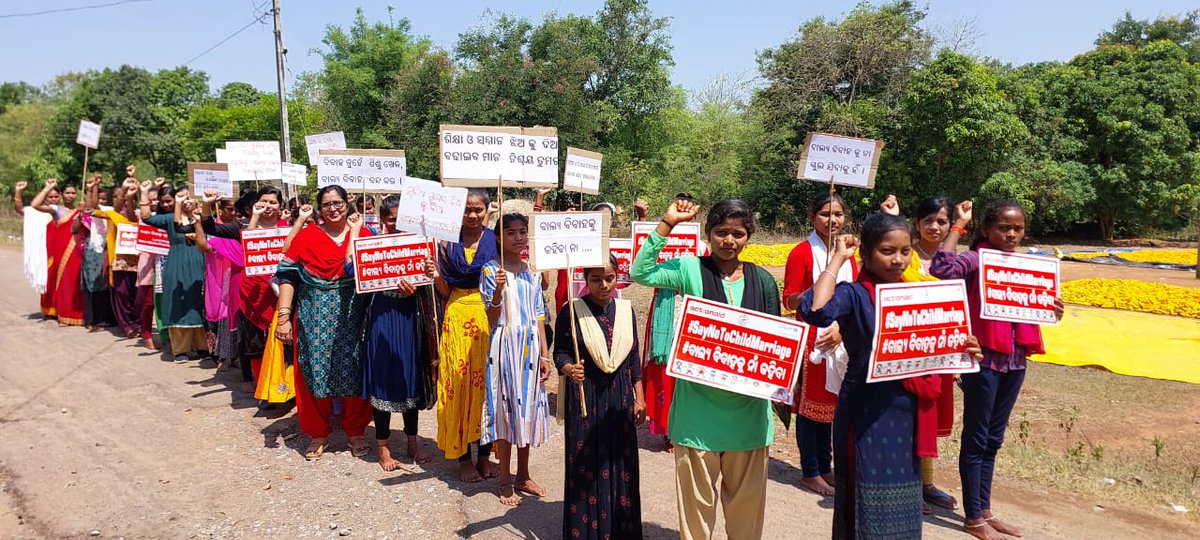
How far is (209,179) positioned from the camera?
26.6 ft

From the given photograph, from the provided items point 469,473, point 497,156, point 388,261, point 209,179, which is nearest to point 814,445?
point 469,473

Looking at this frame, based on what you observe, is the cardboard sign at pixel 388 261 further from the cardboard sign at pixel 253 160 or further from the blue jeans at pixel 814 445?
the cardboard sign at pixel 253 160

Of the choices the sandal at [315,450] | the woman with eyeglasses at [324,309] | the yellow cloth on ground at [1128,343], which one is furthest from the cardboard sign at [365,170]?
the yellow cloth on ground at [1128,343]

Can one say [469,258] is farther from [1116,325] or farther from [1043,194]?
[1043,194]

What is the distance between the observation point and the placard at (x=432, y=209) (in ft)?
15.5

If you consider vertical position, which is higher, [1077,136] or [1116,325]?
[1077,136]

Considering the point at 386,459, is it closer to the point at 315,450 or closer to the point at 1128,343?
the point at 315,450

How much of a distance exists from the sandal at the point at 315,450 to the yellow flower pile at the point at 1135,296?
1068 cm

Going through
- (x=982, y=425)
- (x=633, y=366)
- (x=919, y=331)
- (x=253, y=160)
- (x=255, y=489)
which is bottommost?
(x=255, y=489)

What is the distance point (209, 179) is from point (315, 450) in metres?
3.91

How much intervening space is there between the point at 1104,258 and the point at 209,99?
5133 cm

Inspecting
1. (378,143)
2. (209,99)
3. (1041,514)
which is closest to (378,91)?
(378,143)

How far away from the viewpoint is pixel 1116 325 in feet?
31.3

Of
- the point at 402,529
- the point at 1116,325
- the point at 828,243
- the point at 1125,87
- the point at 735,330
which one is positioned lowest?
the point at 402,529
